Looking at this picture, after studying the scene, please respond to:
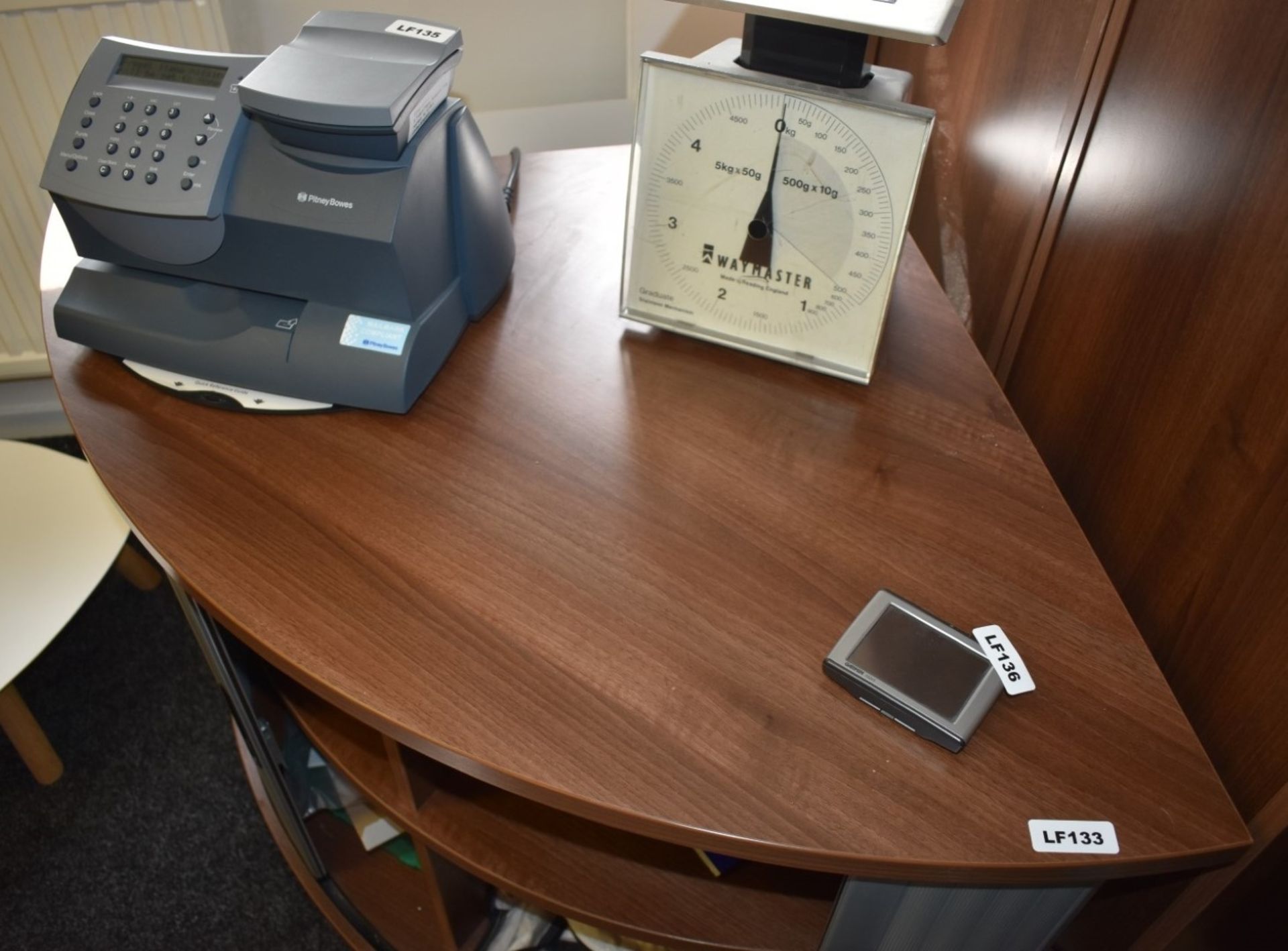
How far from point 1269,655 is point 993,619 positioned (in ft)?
0.55

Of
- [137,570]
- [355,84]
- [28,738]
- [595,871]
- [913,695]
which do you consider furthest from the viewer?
[137,570]

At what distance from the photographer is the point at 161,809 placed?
1.35 meters

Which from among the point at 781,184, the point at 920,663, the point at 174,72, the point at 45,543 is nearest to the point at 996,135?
the point at 781,184

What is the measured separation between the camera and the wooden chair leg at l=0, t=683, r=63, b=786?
1271 mm

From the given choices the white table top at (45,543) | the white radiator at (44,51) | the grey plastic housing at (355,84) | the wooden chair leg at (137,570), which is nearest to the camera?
the grey plastic housing at (355,84)

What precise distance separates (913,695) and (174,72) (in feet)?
2.45

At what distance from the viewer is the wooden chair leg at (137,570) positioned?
5.16ft

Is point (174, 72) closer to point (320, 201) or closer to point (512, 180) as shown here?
point (320, 201)

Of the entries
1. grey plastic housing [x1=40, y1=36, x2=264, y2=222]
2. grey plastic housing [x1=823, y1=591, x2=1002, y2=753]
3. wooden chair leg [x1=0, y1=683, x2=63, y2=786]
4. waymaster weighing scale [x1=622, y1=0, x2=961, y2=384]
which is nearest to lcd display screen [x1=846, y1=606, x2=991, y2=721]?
grey plastic housing [x1=823, y1=591, x2=1002, y2=753]

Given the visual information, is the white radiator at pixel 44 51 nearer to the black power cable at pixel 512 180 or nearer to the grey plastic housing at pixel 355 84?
the black power cable at pixel 512 180

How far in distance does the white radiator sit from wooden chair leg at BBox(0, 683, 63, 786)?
0.69 metres

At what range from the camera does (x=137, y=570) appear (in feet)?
5.21

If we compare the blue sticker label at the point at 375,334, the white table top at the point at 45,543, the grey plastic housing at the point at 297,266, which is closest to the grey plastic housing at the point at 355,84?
the grey plastic housing at the point at 297,266

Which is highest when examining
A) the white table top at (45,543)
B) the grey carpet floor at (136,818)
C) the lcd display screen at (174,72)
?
the lcd display screen at (174,72)
